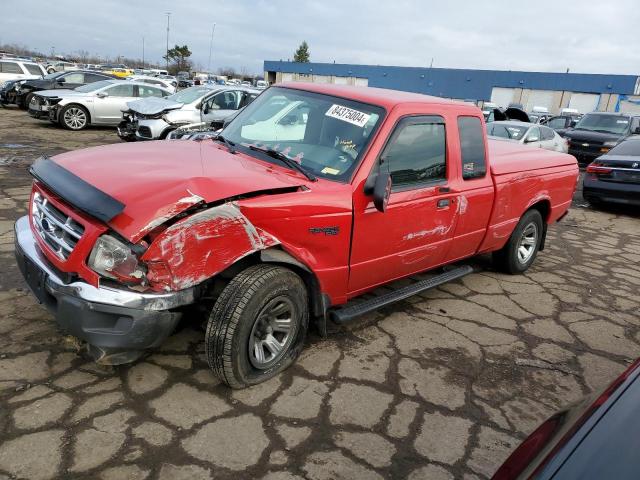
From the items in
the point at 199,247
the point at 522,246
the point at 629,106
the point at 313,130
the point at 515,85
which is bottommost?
the point at 522,246

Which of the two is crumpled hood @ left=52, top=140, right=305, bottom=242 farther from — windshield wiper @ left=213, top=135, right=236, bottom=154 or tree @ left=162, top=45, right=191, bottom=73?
tree @ left=162, top=45, right=191, bottom=73

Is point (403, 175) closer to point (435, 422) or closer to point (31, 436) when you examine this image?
point (435, 422)

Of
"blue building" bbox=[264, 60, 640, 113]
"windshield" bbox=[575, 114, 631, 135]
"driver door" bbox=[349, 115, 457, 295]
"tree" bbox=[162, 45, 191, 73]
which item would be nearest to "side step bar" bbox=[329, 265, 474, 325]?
"driver door" bbox=[349, 115, 457, 295]

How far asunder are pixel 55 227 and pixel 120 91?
43.7ft

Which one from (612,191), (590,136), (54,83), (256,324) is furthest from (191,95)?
(590,136)

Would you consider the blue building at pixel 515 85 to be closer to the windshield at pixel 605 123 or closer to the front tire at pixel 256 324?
the windshield at pixel 605 123

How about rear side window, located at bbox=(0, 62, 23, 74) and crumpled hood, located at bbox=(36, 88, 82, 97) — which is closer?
crumpled hood, located at bbox=(36, 88, 82, 97)

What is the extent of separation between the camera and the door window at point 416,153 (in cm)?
345

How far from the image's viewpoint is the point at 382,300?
12.0ft

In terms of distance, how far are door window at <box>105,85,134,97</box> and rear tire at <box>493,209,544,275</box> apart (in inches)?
511

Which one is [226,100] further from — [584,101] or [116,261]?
[584,101]

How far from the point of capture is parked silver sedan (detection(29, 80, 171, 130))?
13609 mm

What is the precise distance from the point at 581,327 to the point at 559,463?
332 centimetres

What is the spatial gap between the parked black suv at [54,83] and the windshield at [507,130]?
1235 centimetres
